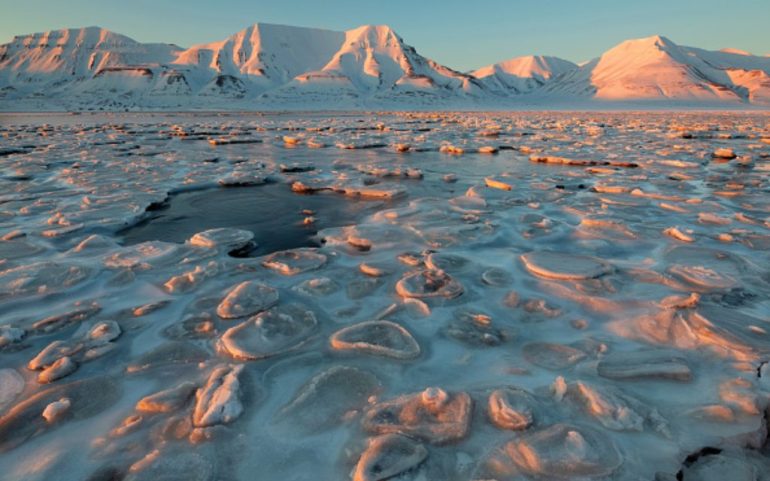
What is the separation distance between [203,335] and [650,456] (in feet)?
6.60

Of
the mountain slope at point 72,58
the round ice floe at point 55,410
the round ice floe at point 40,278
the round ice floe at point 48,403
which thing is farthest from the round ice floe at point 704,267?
the mountain slope at point 72,58

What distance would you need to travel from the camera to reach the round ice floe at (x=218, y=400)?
1529 mm

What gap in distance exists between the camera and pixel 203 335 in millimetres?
2143

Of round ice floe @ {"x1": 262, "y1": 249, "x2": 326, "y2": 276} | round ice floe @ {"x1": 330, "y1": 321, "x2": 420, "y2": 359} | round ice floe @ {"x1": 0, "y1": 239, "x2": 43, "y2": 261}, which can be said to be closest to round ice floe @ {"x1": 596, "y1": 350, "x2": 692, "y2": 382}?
round ice floe @ {"x1": 330, "y1": 321, "x2": 420, "y2": 359}

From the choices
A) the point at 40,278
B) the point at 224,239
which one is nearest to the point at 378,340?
the point at 224,239

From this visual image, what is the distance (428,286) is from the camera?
2.67 metres

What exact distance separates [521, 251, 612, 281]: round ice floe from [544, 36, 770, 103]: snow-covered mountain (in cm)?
9755

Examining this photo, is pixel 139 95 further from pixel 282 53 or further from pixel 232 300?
pixel 232 300

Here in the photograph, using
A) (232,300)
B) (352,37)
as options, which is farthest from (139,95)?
(232,300)

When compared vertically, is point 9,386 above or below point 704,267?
below

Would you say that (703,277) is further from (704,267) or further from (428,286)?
(428,286)

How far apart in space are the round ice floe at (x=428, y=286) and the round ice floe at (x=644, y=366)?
0.96 metres

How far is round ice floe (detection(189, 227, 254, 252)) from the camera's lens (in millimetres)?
3496

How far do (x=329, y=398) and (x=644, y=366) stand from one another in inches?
54.3
